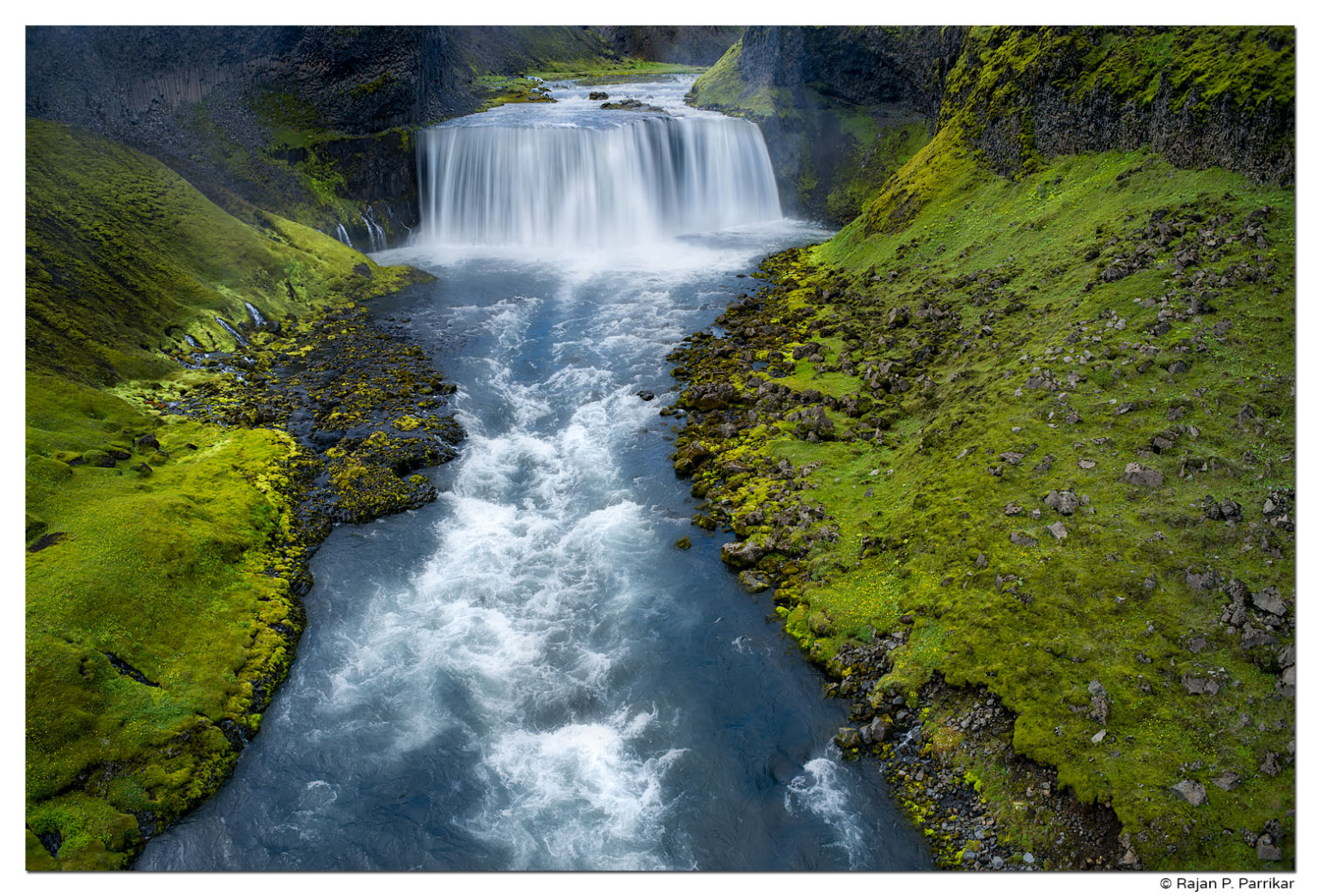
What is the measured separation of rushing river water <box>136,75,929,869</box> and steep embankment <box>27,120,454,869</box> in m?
1.14

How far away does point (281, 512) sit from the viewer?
2223 centimetres

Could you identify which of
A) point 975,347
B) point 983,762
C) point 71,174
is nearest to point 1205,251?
point 975,347

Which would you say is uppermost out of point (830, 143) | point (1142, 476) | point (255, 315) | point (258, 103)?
point (258, 103)

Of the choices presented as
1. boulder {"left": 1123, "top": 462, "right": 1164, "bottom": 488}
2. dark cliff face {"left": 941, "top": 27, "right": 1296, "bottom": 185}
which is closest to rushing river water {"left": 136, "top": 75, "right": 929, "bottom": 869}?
boulder {"left": 1123, "top": 462, "right": 1164, "bottom": 488}

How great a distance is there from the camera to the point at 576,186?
53.8 meters

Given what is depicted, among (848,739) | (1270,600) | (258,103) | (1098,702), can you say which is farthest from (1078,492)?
(258,103)

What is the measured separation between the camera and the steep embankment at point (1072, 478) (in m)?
12.3

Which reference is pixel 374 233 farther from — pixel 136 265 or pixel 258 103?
pixel 136 265

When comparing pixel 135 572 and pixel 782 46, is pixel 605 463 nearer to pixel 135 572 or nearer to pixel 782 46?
pixel 135 572

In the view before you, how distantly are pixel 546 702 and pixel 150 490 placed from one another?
1368 cm

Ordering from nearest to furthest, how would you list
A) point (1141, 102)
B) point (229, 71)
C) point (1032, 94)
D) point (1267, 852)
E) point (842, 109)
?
point (1267, 852) < point (1141, 102) < point (1032, 94) < point (229, 71) < point (842, 109)

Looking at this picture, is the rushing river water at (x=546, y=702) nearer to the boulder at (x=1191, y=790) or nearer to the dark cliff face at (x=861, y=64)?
the boulder at (x=1191, y=790)

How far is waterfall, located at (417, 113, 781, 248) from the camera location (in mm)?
53406

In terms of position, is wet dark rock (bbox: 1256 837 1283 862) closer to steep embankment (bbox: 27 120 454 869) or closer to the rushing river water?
the rushing river water
